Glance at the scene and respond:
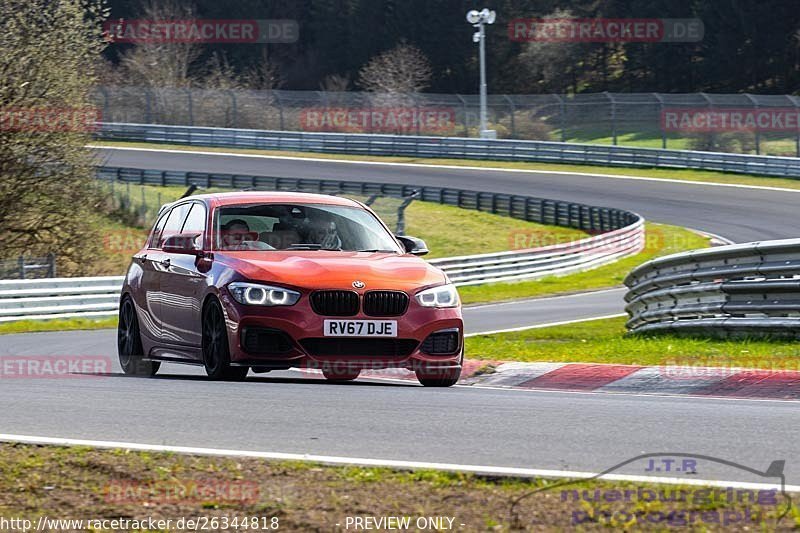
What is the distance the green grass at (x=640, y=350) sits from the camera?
1060cm

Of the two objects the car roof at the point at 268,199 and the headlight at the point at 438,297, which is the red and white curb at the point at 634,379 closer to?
the headlight at the point at 438,297

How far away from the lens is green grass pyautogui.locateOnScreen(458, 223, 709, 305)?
1181 inches

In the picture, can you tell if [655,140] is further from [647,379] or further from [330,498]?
[330,498]

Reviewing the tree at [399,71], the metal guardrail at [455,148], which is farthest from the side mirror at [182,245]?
the tree at [399,71]

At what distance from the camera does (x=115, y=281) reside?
83.7ft

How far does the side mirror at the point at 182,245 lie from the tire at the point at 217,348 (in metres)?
0.69

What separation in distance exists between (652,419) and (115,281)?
19.4m

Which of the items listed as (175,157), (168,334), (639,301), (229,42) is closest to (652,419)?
(168,334)

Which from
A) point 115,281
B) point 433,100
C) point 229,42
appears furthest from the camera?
point 229,42

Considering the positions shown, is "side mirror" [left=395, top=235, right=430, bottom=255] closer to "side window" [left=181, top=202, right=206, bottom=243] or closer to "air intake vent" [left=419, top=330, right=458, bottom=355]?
"air intake vent" [left=419, top=330, right=458, bottom=355]

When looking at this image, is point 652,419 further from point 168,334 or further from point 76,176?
point 76,176

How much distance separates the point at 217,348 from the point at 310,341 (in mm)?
801

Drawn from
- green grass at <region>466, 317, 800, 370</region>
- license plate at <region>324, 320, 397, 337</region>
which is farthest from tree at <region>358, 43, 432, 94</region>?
license plate at <region>324, 320, 397, 337</region>

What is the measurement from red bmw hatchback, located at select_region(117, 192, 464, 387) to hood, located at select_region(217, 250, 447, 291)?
1 cm
